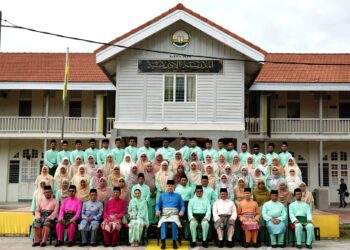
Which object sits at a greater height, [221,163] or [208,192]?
[221,163]

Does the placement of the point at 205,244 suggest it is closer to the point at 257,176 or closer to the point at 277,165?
the point at 257,176

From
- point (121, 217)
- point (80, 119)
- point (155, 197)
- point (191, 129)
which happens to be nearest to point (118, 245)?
point (121, 217)

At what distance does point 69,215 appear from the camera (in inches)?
444

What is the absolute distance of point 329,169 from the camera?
84.6 feet

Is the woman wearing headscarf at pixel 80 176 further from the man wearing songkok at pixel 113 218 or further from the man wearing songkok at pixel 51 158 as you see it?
the man wearing songkok at pixel 51 158

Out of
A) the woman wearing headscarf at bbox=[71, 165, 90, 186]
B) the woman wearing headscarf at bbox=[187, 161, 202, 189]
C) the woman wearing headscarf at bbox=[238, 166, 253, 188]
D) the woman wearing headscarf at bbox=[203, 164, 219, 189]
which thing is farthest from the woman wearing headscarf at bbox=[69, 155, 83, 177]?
the woman wearing headscarf at bbox=[238, 166, 253, 188]

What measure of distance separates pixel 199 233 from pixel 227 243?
2.41 feet

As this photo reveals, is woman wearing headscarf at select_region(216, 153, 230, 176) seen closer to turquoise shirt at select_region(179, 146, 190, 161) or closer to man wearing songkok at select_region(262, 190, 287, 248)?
turquoise shirt at select_region(179, 146, 190, 161)

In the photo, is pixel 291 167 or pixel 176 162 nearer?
pixel 176 162

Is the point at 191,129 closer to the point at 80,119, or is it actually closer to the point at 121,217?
the point at 121,217

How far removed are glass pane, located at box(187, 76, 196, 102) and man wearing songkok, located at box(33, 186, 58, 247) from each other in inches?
305

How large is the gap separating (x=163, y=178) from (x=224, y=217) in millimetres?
1919

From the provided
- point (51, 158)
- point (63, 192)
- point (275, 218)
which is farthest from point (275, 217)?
point (51, 158)

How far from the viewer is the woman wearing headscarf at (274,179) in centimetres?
1241
